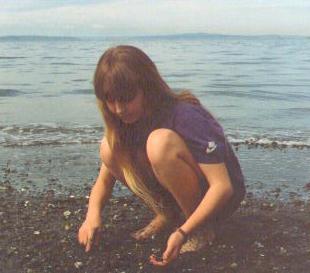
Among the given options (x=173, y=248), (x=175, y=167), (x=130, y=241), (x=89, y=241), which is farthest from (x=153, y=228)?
(x=173, y=248)

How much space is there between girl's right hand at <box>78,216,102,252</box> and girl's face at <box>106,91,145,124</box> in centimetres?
63

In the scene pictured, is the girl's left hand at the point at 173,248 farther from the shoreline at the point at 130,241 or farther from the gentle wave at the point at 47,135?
the gentle wave at the point at 47,135

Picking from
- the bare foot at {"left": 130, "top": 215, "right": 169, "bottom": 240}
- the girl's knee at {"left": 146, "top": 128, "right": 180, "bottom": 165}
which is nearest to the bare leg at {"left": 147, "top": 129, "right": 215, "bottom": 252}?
the girl's knee at {"left": 146, "top": 128, "right": 180, "bottom": 165}

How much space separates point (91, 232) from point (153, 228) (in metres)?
0.51

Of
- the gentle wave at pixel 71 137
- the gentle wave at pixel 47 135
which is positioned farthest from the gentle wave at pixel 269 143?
the gentle wave at pixel 47 135

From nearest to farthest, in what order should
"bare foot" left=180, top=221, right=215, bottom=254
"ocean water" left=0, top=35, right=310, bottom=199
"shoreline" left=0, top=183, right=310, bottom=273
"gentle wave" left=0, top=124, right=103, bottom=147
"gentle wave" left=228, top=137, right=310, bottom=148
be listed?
"shoreline" left=0, top=183, right=310, bottom=273 < "bare foot" left=180, top=221, right=215, bottom=254 < "ocean water" left=0, top=35, right=310, bottom=199 < "gentle wave" left=228, top=137, right=310, bottom=148 < "gentle wave" left=0, top=124, right=103, bottom=147

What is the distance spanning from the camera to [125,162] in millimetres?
3445

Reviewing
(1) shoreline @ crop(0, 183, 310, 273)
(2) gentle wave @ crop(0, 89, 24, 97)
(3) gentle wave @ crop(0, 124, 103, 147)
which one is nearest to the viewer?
(1) shoreline @ crop(0, 183, 310, 273)

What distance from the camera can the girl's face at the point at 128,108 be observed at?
123 inches

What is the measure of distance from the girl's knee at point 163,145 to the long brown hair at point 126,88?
136mm

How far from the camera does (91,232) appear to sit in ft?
11.4

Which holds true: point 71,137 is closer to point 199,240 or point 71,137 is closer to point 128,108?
point 199,240

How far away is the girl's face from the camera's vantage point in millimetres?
3121

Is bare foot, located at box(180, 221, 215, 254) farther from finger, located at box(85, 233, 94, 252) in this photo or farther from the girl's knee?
the girl's knee
